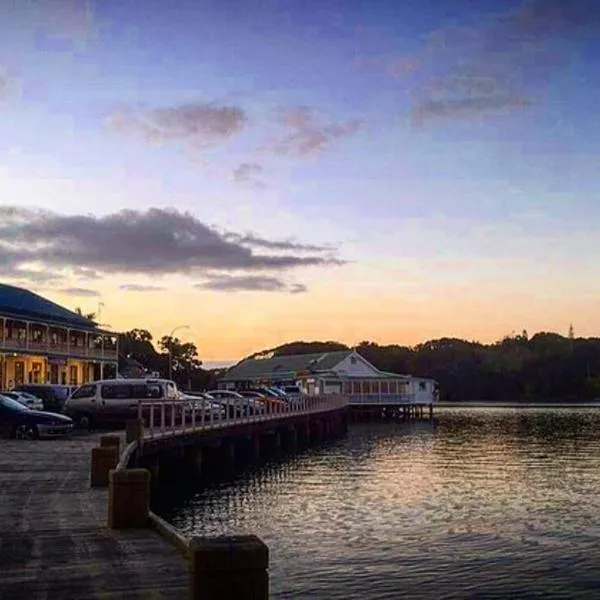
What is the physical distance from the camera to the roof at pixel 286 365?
10632cm

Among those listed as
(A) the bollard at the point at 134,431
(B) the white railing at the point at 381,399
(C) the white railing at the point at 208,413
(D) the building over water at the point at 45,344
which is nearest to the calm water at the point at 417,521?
(A) the bollard at the point at 134,431

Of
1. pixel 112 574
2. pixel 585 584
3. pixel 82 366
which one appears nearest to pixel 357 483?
pixel 585 584

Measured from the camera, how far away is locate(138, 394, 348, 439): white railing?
32694mm

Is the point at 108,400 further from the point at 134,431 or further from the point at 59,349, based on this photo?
the point at 59,349

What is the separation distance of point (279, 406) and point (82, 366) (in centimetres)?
3229

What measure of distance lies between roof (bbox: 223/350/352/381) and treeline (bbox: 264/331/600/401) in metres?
46.8

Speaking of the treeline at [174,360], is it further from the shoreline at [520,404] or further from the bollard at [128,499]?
the bollard at [128,499]

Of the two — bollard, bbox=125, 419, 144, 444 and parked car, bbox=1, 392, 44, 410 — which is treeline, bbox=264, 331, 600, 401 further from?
bollard, bbox=125, 419, 144, 444

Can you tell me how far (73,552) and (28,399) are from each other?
34.5 meters

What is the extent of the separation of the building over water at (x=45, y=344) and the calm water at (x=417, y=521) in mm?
29790

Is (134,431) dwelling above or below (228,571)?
above

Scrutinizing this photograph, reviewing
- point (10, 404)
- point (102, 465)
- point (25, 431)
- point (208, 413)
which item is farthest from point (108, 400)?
point (102, 465)

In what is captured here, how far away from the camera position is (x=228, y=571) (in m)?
8.04

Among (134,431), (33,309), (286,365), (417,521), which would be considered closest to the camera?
(417,521)
